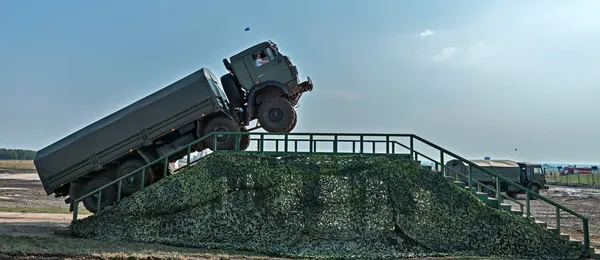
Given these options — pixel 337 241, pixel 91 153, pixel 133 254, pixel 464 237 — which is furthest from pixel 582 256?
pixel 91 153

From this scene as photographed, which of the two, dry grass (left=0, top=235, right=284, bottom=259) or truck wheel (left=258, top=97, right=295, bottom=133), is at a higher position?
truck wheel (left=258, top=97, right=295, bottom=133)

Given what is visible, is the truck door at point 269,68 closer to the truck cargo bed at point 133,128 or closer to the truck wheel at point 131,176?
the truck cargo bed at point 133,128

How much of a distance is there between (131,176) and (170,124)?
205 centimetres

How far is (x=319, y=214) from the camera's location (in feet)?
38.4

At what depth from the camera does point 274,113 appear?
14430 millimetres

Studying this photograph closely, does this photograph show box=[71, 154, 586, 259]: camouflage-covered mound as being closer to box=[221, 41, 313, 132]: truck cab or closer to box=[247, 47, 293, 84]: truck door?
box=[221, 41, 313, 132]: truck cab

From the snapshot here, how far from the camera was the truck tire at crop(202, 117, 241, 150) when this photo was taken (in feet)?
46.2

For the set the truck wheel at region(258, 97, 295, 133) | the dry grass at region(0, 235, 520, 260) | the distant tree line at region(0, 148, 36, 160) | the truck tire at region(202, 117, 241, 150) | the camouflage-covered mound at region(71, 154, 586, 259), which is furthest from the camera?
the distant tree line at region(0, 148, 36, 160)

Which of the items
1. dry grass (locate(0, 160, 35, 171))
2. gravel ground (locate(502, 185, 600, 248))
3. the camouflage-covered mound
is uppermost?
dry grass (locate(0, 160, 35, 171))

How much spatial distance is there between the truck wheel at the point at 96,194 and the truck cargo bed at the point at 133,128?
0.66 m

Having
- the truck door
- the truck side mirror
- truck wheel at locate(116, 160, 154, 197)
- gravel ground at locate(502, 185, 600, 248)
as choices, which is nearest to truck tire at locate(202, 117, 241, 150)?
the truck door

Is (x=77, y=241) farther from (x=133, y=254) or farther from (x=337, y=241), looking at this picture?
(x=337, y=241)

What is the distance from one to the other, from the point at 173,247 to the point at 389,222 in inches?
213

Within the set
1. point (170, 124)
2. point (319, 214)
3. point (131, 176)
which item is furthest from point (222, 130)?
point (319, 214)
